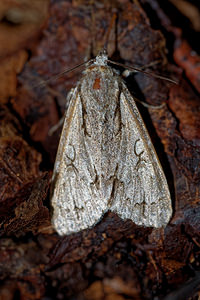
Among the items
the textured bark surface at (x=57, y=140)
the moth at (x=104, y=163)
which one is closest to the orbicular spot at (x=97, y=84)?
the moth at (x=104, y=163)

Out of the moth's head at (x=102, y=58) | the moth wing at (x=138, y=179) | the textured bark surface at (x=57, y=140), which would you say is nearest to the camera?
the textured bark surface at (x=57, y=140)

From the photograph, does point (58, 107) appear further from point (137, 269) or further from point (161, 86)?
point (137, 269)

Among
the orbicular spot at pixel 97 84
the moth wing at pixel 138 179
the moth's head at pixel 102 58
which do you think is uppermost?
the moth's head at pixel 102 58

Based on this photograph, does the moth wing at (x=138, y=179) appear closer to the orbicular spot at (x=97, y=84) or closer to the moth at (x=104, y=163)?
the moth at (x=104, y=163)

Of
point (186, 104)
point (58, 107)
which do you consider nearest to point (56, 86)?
point (58, 107)

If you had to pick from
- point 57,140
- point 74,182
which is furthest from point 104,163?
point 57,140
